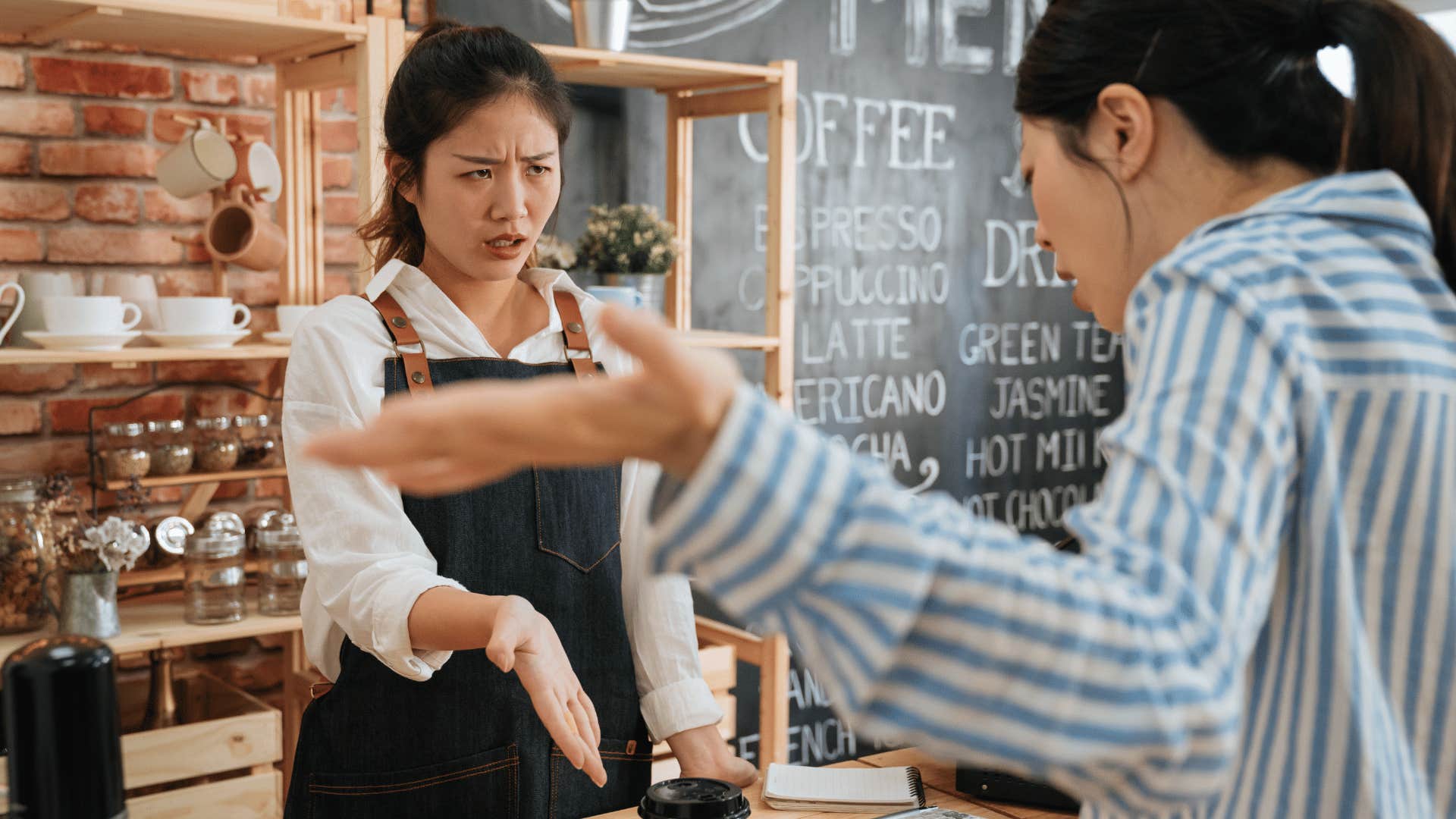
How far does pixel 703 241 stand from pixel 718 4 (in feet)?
2.05

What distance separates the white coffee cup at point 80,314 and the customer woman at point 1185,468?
72.3 inches

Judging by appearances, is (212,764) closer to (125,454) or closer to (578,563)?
(125,454)

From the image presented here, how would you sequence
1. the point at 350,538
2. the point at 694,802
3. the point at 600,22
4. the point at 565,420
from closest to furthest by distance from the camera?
the point at 565,420, the point at 694,802, the point at 350,538, the point at 600,22

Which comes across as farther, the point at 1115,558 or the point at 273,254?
the point at 273,254

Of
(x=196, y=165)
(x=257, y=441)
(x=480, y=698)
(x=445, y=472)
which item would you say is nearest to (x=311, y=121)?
(x=196, y=165)

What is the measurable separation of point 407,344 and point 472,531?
0.89ft

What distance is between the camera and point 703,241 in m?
3.28

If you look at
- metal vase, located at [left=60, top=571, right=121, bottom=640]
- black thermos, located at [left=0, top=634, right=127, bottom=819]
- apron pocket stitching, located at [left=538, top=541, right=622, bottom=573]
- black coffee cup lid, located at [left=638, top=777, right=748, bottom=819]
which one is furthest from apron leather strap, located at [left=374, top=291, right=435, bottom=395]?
black thermos, located at [left=0, top=634, right=127, bottom=819]

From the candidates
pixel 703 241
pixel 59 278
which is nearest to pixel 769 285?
pixel 703 241

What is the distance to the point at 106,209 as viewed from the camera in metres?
2.49

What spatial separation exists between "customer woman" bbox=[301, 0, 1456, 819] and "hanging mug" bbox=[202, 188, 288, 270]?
201 centimetres

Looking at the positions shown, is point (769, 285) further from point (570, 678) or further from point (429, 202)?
point (570, 678)

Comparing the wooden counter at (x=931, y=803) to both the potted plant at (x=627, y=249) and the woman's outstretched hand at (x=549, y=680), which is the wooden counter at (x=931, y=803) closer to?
the woman's outstretched hand at (x=549, y=680)

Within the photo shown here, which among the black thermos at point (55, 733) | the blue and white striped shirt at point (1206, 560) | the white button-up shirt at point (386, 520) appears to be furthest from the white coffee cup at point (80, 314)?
the blue and white striped shirt at point (1206, 560)
